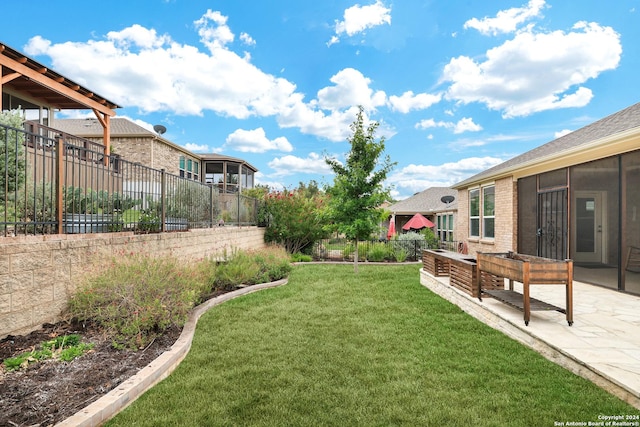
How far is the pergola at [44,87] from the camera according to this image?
9156 mm

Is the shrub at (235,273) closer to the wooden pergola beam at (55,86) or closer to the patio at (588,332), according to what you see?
the patio at (588,332)

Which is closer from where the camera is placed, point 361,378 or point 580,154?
point 361,378

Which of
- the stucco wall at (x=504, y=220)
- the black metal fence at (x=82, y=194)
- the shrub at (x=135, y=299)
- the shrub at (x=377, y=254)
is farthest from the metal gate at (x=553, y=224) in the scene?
the black metal fence at (x=82, y=194)

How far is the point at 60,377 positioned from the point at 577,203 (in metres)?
14.2

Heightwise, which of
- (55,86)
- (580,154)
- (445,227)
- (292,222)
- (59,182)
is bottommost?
(445,227)

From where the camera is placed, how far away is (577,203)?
11.7 m

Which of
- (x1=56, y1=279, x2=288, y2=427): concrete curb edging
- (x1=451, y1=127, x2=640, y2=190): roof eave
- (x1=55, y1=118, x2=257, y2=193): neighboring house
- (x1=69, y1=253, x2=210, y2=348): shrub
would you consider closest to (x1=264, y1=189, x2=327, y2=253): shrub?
(x1=55, y1=118, x2=257, y2=193): neighboring house

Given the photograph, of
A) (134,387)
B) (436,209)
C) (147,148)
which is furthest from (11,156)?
(436,209)

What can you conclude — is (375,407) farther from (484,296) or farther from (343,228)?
(343,228)

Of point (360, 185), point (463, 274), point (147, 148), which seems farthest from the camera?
point (147, 148)

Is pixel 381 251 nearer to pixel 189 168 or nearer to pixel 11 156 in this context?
pixel 11 156

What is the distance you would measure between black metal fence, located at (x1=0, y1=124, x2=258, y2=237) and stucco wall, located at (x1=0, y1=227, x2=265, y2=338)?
12.1 inches

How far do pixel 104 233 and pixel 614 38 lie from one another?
14.6m

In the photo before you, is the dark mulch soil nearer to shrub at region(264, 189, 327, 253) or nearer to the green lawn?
the green lawn
